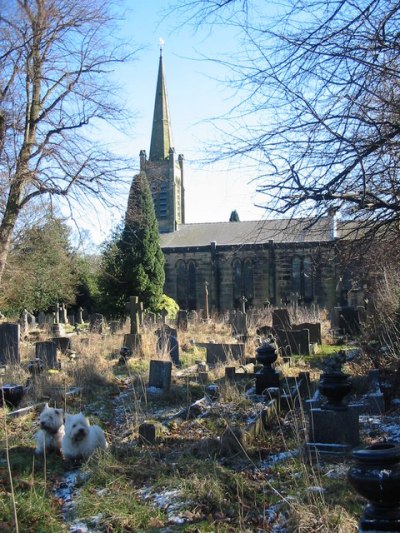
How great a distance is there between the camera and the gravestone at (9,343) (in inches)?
427

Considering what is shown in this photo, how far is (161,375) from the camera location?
29.5 feet

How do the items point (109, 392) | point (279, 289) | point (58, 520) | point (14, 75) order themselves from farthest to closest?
point (279, 289) → point (14, 75) → point (109, 392) → point (58, 520)

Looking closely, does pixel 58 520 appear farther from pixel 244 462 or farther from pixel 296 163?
pixel 296 163

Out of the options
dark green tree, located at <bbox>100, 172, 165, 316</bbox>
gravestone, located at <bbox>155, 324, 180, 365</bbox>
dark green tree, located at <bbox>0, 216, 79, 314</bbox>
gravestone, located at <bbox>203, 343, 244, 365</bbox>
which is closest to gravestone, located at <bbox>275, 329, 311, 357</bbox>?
gravestone, located at <bbox>203, 343, 244, 365</bbox>

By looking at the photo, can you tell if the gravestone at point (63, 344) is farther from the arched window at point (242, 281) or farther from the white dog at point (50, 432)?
the arched window at point (242, 281)

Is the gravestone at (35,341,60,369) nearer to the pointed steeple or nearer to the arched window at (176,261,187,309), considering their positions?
the arched window at (176,261,187,309)

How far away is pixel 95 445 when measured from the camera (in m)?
5.82

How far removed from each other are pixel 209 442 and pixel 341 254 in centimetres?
275

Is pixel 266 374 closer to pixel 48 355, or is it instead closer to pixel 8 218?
pixel 48 355

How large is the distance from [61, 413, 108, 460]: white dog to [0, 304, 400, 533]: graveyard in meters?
0.14

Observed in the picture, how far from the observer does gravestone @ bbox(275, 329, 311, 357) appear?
12.4m

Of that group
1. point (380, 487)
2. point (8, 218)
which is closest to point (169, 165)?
point (8, 218)

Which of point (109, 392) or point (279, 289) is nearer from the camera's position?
point (109, 392)

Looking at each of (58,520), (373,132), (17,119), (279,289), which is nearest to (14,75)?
(17,119)
